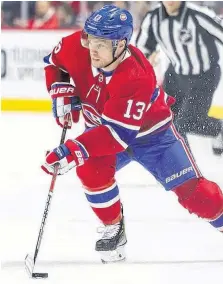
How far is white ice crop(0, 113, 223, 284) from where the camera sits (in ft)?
9.73

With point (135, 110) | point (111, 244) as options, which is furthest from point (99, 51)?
point (111, 244)

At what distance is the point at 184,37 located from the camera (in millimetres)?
5164

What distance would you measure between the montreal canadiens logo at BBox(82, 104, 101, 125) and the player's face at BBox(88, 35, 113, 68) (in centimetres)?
25

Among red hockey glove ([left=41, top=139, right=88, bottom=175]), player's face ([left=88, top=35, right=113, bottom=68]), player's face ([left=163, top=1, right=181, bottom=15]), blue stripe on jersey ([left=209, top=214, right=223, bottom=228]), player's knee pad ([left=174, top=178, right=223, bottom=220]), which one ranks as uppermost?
player's face ([left=88, top=35, right=113, bottom=68])

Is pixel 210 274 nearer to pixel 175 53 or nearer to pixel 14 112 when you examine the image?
pixel 175 53

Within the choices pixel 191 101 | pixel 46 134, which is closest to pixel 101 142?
pixel 191 101

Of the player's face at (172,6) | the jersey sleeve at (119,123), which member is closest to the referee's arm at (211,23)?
the player's face at (172,6)

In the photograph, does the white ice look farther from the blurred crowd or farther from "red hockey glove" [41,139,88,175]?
the blurred crowd

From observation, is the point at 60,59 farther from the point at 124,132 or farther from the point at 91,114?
the point at 124,132

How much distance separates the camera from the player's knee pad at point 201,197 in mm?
3039

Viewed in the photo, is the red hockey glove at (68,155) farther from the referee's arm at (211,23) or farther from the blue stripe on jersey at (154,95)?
the referee's arm at (211,23)

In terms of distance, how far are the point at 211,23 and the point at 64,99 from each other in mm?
2008

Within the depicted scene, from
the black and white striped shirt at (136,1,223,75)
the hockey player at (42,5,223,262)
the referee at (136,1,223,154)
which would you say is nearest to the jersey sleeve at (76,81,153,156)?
the hockey player at (42,5,223,262)

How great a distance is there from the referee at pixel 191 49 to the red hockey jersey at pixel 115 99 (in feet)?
5.90
